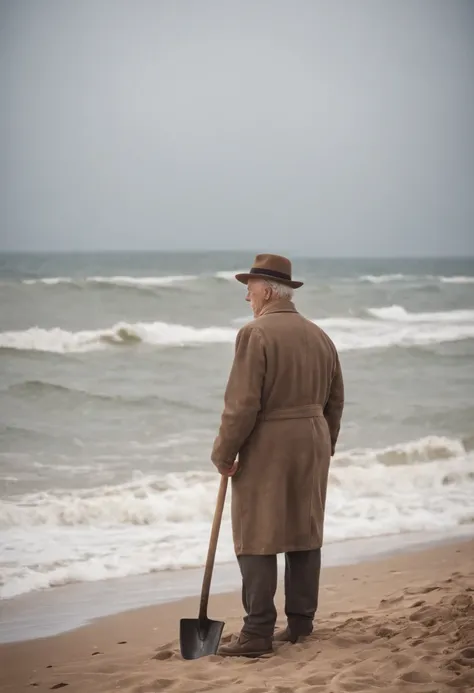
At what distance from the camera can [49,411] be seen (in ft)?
27.0

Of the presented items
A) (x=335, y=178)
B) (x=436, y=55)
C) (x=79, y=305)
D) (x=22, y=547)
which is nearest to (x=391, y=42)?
(x=436, y=55)

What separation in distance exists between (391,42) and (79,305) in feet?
21.2

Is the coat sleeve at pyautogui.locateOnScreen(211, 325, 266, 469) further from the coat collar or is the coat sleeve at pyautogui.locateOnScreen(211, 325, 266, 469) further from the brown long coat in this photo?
the coat collar

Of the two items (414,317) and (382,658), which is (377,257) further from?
(382,658)

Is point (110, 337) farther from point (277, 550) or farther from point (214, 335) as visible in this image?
point (277, 550)

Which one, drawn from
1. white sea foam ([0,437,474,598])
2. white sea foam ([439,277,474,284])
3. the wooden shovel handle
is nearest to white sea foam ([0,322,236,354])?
white sea foam ([439,277,474,284])

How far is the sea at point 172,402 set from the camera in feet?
15.4

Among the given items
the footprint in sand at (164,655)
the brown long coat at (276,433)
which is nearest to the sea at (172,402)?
the footprint in sand at (164,655)

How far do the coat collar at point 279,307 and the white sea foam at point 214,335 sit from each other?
7.89 m

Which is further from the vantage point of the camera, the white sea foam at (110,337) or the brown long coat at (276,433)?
the white sea foam at (110,337)

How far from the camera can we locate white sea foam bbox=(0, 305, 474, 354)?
10.7 metres

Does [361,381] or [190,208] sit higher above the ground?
[190,208]

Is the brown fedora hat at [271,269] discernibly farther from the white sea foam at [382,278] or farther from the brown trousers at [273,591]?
the white sea foam at [382,278]

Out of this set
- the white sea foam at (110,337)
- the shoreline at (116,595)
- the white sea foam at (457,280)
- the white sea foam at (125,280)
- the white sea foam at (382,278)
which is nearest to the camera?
the shoreline at (116,595)
